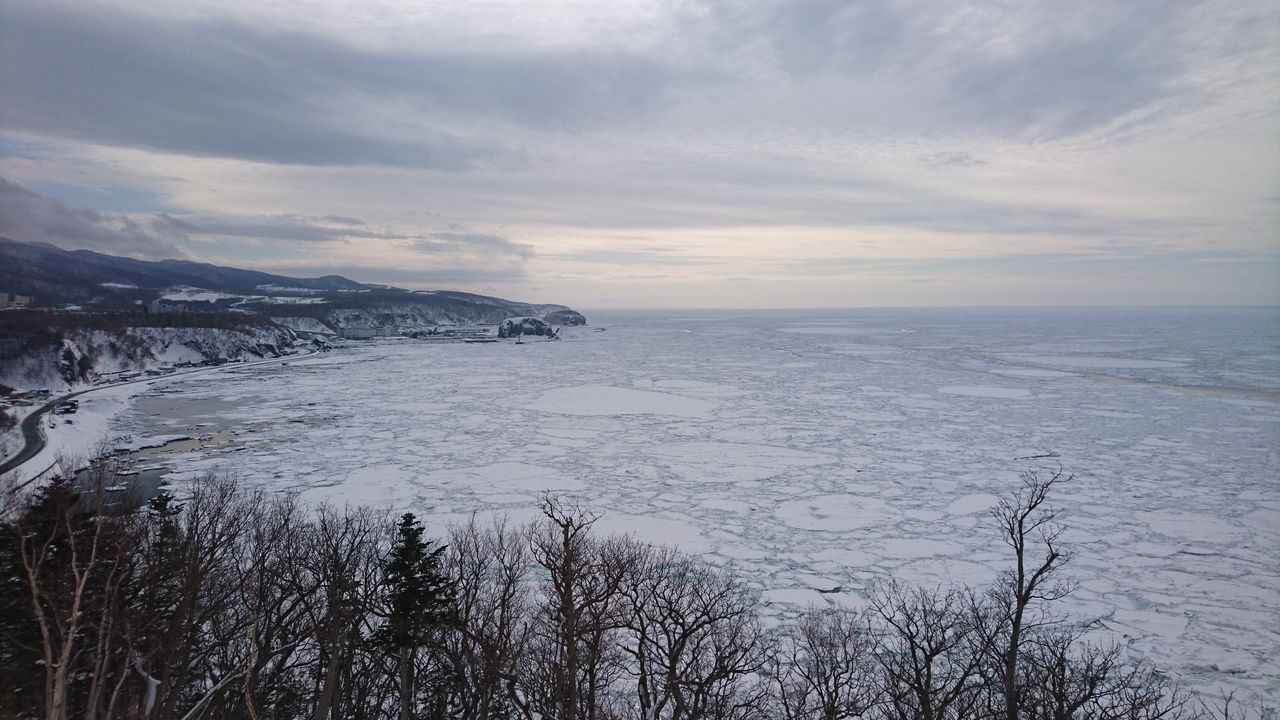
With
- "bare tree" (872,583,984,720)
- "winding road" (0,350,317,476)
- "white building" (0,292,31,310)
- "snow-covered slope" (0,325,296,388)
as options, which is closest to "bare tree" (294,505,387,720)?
"bare tree" (872,583,984,720)

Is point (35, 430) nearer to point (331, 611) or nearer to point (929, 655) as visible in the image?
point (331, 611)

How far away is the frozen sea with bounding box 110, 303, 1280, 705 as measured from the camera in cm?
1491

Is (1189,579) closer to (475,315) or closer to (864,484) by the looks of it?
(864,484)

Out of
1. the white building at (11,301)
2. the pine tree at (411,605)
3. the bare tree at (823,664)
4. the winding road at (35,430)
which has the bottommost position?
the winding road at (35,430)

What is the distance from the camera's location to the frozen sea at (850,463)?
48.9 ft

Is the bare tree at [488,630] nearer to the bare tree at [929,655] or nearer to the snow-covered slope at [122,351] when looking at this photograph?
the bare tree at [929,655]

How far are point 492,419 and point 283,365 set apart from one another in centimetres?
4582

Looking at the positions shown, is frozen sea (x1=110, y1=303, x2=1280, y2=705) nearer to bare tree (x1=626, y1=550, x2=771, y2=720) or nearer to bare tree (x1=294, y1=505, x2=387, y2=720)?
bare tree (x1=626, y1=550, x2=771, y2=720)

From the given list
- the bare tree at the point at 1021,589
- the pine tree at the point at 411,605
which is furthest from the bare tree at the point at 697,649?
the bare tree at the point at 1021,589

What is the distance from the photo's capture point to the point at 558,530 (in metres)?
17.2

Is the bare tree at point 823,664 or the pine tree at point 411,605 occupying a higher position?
the pine tree at point 411,605

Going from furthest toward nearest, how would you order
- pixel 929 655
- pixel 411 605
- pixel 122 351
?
pixel 122 351, pixel 411 605, pixel 929 655

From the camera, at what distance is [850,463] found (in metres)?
25.3

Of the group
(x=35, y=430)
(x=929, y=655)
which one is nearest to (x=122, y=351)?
(x=35, y=430)
